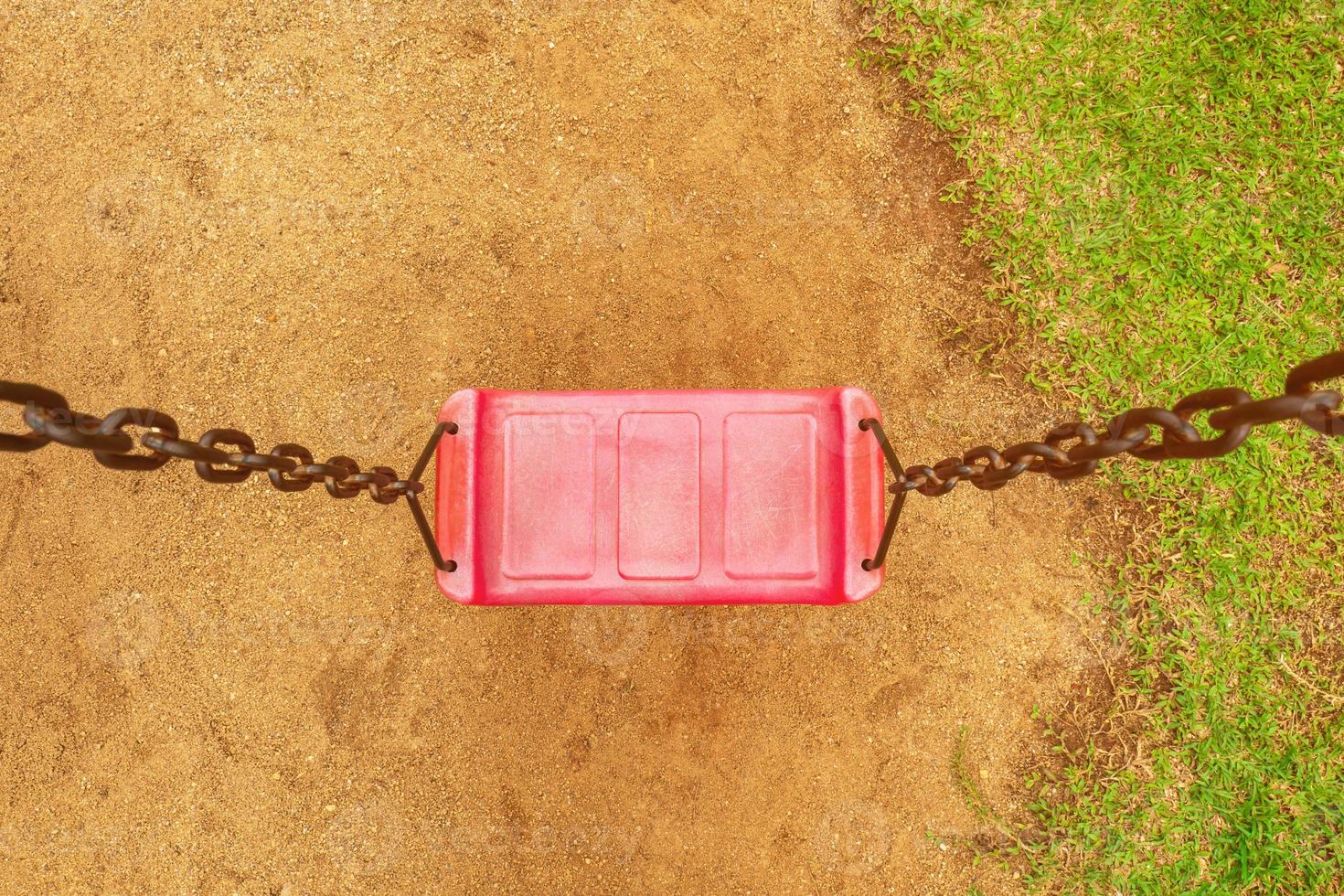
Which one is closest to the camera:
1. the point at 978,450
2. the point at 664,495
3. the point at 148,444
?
the point at 148,444

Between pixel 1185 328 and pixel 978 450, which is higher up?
pixel 1185 328

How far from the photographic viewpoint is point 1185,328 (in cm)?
277

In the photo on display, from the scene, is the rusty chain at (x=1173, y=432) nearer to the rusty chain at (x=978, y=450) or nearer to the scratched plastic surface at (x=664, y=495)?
the rusty chain at (x=978, y=450)

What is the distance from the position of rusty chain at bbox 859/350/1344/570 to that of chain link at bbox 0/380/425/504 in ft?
4.01

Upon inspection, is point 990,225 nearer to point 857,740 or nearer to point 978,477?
point 978,477

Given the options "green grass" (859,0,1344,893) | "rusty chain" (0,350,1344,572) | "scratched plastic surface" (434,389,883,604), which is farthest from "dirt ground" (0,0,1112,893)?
"rusty chain" (0,350,1344,572)

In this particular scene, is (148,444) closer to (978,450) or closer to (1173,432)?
(978,450)

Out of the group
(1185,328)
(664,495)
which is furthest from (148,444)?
(1185,328)

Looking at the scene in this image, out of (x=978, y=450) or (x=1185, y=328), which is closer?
(x=978, y=450)

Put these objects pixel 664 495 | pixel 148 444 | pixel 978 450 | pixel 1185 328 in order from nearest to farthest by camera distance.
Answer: pixel 148 444, pixel 978 450, pixel 664 495, pixel 1185 328

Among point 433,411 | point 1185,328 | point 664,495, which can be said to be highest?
point 1185,328

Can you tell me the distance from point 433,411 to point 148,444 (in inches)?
61.7

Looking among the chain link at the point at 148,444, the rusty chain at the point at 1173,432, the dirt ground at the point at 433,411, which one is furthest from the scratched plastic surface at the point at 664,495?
the dirt ground at the point at 433,411

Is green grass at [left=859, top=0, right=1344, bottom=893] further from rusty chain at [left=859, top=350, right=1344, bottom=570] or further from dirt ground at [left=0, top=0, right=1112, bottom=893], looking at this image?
rusty chain at [left=859, top=350, right=1344, bottom=570]
